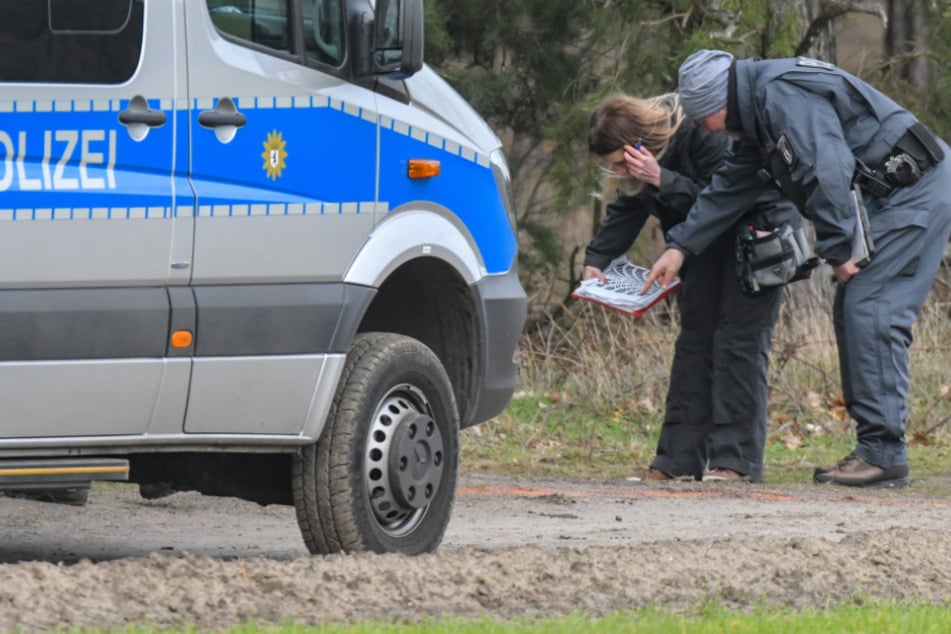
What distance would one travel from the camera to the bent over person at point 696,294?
8719 millimetres

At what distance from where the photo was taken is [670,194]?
28.9ft

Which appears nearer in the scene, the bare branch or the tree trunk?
the bare branch

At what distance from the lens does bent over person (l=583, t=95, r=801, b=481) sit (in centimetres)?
872

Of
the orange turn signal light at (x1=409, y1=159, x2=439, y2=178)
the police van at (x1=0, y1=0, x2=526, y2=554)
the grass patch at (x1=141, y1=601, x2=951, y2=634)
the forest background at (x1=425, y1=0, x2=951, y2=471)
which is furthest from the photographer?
the forest background at (x1=425, y1=0, x2=951, y2=471)

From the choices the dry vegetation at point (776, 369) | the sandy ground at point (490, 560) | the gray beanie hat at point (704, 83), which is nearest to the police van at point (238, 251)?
the sandy ground at point (490, 560)

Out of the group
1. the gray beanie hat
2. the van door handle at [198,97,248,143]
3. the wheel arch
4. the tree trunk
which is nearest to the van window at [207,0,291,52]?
the van door handle at [198,97,248,143]

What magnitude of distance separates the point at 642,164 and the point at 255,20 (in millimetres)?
3343

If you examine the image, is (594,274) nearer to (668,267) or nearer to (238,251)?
(668,267)

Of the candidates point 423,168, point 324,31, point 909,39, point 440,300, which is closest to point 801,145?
point 440,300

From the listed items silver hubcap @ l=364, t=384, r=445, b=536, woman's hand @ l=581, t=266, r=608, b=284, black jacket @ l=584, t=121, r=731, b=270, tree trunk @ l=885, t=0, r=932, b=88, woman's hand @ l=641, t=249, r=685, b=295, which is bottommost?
silver hubcap @ l=364, t=384, r=445, b=536

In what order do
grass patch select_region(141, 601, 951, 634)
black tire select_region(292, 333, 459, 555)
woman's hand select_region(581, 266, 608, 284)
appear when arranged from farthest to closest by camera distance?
woman's hand select_region(581, 266, 608, 284) < black tire select_region(292, 333, 459, 555) < grass patch select_region(141, 601, 951, 634)

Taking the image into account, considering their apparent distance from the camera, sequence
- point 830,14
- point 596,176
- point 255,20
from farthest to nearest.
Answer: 1. point 596,176
2. point 830,14
3. point 255,20

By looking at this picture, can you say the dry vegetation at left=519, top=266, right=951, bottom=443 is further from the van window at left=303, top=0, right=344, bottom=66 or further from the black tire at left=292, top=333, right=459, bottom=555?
the van window at left=303, top=0, right=344, bottom=66

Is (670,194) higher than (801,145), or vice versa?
(801,145)
